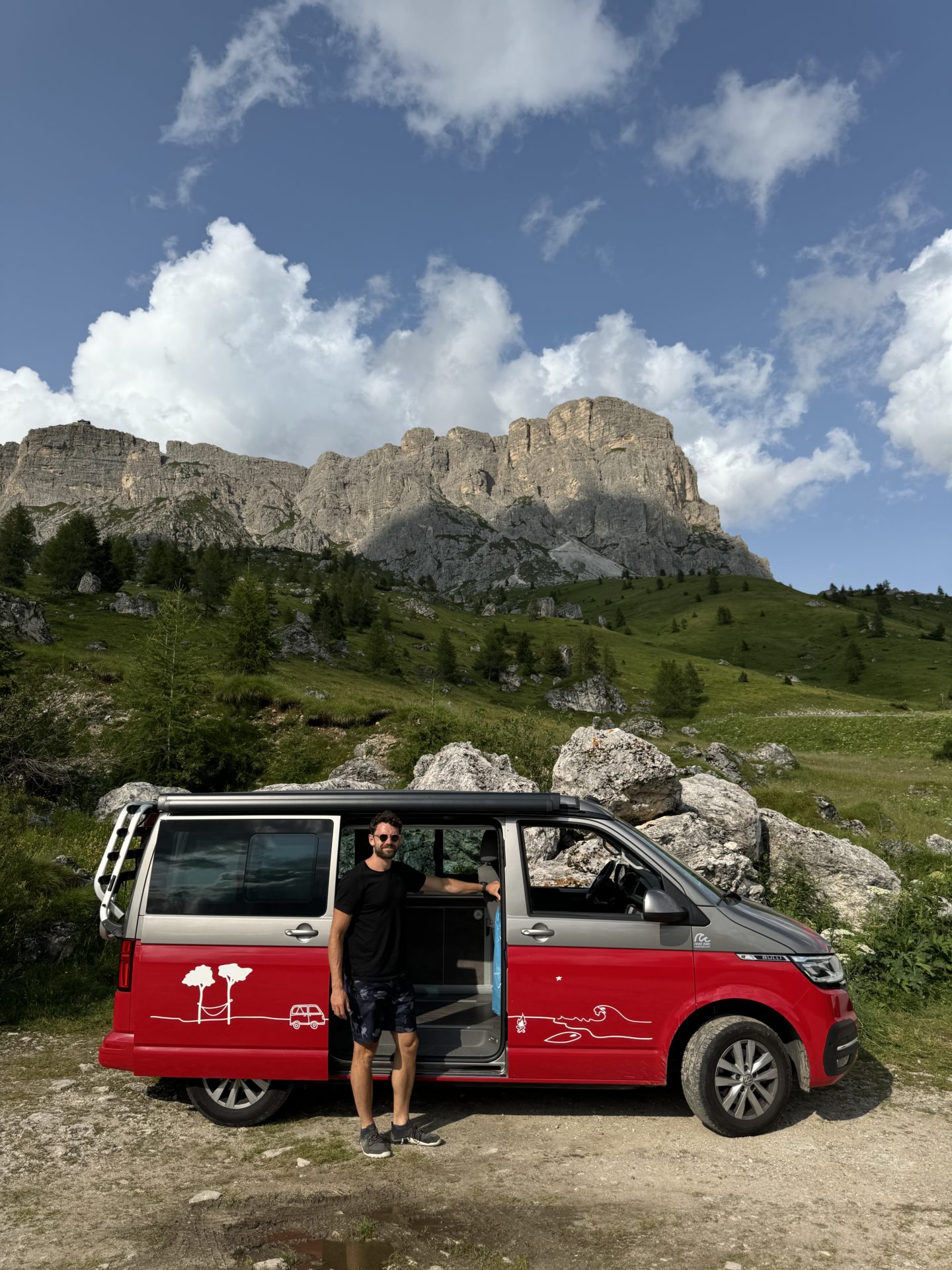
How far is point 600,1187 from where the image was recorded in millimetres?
5918

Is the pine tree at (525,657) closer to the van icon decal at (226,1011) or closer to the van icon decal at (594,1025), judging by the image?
the van icon decal at (594,1025)

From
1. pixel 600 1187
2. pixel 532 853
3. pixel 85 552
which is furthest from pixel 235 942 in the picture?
pixel 85 552

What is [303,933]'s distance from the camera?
273 inches

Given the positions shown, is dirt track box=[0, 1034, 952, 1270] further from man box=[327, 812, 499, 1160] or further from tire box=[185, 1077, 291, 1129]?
man box=[327, 812, 499, 1160]

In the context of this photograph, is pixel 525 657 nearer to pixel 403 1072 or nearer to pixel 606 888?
pixel 606 888

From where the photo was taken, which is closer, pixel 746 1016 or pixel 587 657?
pixel 746 1016

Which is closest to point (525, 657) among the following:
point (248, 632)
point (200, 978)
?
point (248, 632)

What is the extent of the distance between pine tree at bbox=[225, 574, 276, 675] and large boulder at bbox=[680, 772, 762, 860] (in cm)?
3926

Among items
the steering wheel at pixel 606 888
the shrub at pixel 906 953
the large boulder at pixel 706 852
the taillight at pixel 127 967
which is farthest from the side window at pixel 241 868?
the large boulder at pixel 706 852

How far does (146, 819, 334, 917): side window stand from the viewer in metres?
7.05

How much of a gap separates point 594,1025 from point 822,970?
2.28 meters

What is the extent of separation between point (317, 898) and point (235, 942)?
2.79 ft

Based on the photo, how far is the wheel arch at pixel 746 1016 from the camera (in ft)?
22.7

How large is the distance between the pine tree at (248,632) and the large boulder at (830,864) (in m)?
40.7
